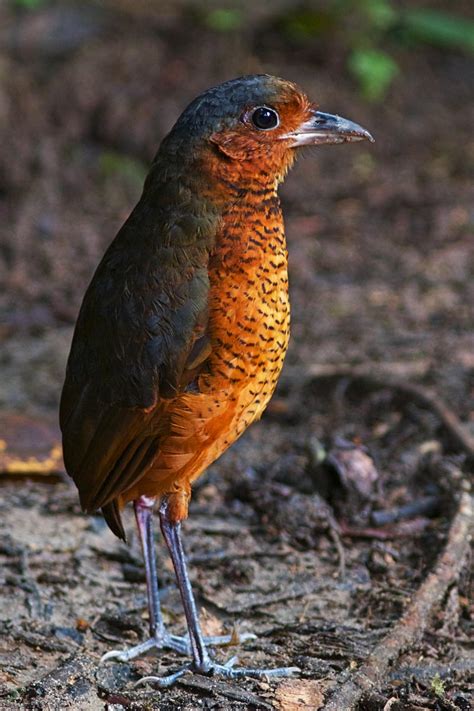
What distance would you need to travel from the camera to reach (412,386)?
223 inches

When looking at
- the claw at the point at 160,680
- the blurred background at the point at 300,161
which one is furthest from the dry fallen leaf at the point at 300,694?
the blurred background at the point at 300,161

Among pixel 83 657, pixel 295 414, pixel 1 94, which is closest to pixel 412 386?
pixel 295 414

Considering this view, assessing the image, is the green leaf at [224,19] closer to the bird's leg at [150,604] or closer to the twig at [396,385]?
the twig at [396,385]

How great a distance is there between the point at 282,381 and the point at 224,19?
5.36m

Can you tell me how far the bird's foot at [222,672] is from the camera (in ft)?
11.9

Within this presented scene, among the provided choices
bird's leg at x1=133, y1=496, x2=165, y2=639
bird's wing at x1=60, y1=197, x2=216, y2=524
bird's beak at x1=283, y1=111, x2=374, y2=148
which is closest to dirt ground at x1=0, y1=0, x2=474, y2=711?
bird's leg at x1=133, y1=496, x2=165, y2=639

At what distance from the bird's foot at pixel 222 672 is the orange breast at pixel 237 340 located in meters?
0.66

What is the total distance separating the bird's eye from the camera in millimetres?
3650

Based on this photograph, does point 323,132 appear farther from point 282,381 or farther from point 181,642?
point 282,381

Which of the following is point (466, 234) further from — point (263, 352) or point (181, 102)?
point (263, 352)

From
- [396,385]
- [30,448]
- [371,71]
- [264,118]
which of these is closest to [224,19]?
[371,71]

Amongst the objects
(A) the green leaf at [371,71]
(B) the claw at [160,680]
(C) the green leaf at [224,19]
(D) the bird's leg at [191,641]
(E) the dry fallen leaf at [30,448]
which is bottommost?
(E) the dry fallen leaf at [30,448]

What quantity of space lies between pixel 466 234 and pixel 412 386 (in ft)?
9.81

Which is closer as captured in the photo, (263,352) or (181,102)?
(263,352)
